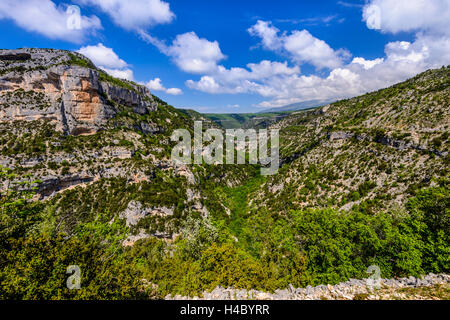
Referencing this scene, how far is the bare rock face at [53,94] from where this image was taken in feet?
184

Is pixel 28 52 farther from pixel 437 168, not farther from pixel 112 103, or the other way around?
pixel 437 168

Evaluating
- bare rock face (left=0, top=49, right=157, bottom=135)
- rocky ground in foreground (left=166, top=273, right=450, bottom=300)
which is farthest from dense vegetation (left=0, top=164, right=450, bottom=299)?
bare rock face (left=0, top=49, right=157, bottom=135)

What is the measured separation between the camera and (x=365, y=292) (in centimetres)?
1082

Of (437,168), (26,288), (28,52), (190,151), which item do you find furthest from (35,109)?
(437,168)

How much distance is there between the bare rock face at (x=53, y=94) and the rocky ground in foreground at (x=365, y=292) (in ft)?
232

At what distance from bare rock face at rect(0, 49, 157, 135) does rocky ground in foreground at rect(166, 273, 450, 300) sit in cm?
7069

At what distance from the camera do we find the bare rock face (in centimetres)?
5597

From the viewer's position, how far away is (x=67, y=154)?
51.5 m

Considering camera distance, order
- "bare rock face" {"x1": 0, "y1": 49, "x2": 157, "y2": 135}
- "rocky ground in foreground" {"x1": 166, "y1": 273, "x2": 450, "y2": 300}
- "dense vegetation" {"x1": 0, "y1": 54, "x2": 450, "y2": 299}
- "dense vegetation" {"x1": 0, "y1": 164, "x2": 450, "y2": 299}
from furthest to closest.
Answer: "bare rock face" {"x1": 0, "y1": 49, "x2": 157, "y2": 135}, "dense vegetation" {"x1": 0, "y1": 54, "x2": 450, "y2": 299}, "rocky ground in foreground" {"x1": 166, "y1": 273, "x2": 450, "y2": 300}, "dense vegetation" {"x1": 0, "y1": 164, "x2": 450, "y2": 299}

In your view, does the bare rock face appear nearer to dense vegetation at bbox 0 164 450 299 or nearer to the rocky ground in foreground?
dense vegetation at bbox 0 164 450 299

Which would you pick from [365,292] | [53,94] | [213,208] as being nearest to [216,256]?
[365,292]

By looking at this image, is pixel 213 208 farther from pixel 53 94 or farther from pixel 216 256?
pixel 53 94

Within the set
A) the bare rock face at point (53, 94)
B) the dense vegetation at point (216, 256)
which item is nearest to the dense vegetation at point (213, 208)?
the dense vegetation at point (216, 256)

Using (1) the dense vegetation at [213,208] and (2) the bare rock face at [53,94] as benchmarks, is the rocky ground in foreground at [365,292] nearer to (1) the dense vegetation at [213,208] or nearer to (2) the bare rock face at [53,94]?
(1) the dense vegetation at [213,208]
